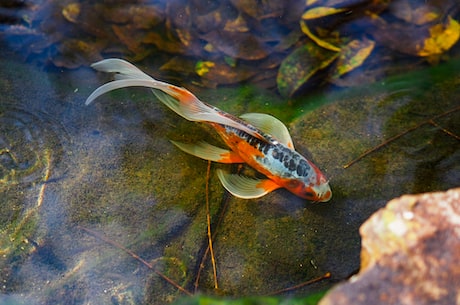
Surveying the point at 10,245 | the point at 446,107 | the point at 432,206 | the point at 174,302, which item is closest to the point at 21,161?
the point at 10,245

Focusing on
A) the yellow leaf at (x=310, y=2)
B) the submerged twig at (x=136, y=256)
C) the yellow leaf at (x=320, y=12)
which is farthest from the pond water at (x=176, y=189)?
the yellow leaf at (x=310, y=2)

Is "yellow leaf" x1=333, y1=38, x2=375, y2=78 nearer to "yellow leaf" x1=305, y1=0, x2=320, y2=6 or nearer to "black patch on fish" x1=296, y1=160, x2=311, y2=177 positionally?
"yellow leaf" x1=305, y1=0, x2=320, y2=6

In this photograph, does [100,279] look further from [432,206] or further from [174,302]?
[432,206]

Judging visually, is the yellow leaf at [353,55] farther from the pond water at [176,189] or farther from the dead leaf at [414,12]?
the dead leaf at [414,12]

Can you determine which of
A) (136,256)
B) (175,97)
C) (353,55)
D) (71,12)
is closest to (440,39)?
(353,55)

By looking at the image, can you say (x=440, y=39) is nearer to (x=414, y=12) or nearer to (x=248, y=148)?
(x=414, y=12)

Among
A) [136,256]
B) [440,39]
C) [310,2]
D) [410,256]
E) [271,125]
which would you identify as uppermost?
[410,256]

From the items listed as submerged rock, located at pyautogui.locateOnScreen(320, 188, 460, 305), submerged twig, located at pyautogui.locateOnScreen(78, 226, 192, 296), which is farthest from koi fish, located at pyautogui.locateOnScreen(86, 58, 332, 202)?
submerged rock, located at pyautogui.locateOnScreen(320, 188, 460, 305)
